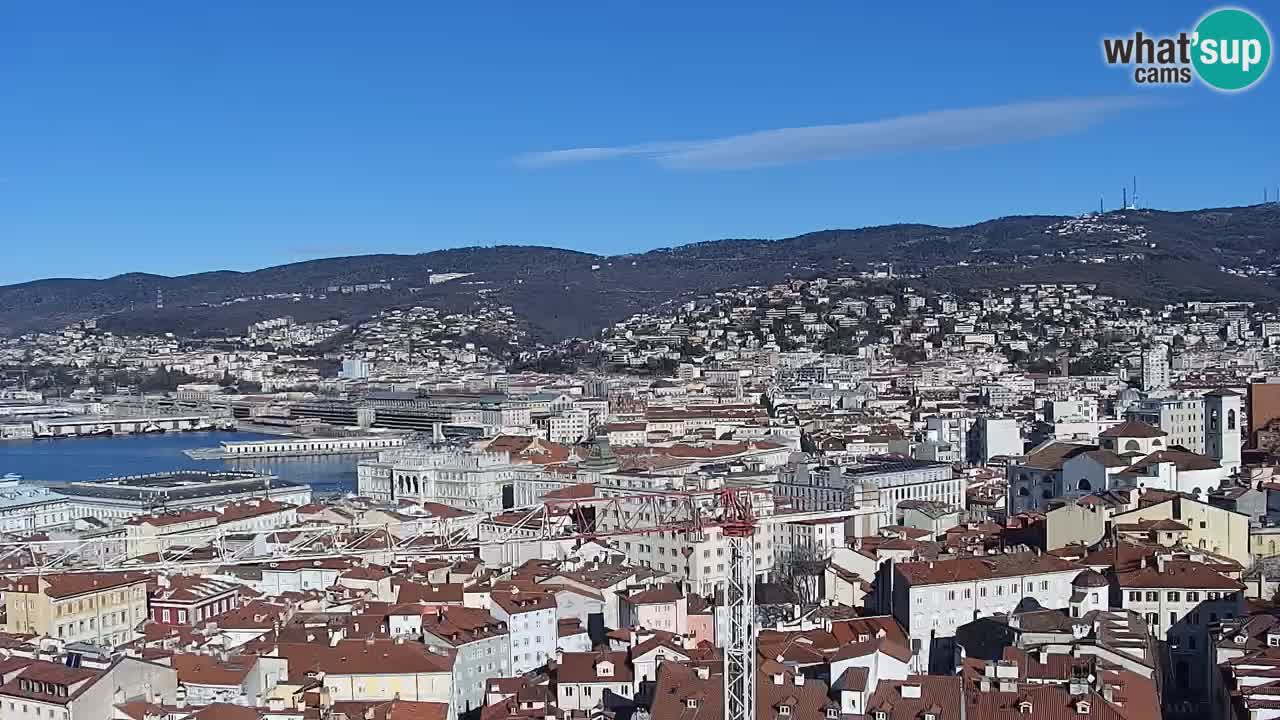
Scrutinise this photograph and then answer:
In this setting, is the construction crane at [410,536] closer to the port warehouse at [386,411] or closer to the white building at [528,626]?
the white building at [528,626]

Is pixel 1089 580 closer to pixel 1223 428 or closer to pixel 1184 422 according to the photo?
pixel 1223 428

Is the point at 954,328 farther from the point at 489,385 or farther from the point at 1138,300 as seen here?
the point at 489,385

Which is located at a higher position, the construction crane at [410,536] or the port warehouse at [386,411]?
the construction crane at [410,536]

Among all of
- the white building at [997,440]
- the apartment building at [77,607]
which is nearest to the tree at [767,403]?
the white building at [997,440]

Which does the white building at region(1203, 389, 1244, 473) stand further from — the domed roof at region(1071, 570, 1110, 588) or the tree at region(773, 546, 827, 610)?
the domed roof at region(1071, 570, 1110, 588)

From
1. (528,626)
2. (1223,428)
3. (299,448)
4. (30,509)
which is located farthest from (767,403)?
(528,626)

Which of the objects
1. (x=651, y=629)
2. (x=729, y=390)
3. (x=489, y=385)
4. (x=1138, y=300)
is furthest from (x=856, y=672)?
(x=1138, y=300)
